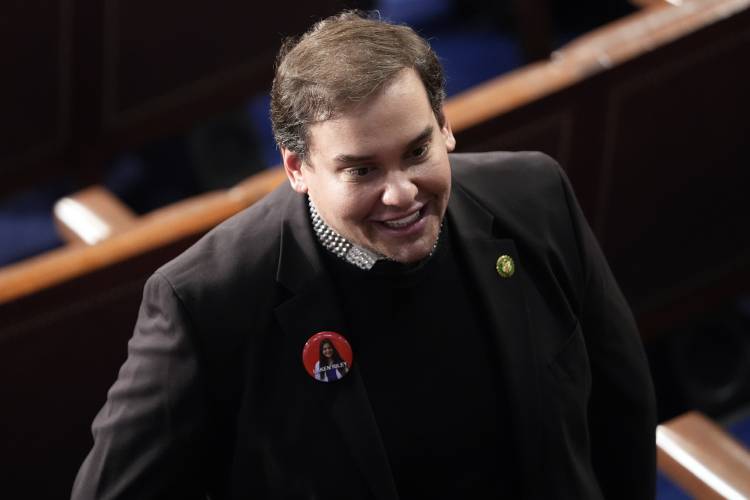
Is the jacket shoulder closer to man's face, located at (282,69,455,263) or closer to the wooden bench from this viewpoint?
man's face, located at (282,69,455,263)

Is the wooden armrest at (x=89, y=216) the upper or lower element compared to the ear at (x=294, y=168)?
upper

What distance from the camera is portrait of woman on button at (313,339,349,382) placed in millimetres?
1108

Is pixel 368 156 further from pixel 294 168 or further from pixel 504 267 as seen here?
pixel 504 267

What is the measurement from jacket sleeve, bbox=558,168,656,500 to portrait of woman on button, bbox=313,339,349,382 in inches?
9.3

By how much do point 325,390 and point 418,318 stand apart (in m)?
0.10

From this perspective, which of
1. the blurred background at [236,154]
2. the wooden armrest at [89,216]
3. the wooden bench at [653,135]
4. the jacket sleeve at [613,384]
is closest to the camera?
the jacket sleeve at [613,384]

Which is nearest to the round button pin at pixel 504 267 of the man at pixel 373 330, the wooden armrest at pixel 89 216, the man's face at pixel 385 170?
the man at pixel 373 330

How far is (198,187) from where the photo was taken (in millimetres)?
2529

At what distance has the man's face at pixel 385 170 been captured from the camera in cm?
99

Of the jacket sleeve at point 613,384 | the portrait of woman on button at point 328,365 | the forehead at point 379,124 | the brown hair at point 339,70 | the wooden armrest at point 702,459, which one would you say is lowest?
the wooden armrest at point 702,459

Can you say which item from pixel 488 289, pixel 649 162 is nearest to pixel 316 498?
pixel 488 289

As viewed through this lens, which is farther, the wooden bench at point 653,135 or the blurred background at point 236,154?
the wooden bench at point 653,135

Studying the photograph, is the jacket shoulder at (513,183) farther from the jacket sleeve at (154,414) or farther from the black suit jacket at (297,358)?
the jacket sleeve at (154,414)

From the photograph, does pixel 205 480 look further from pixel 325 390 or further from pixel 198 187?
pixel 198 187
